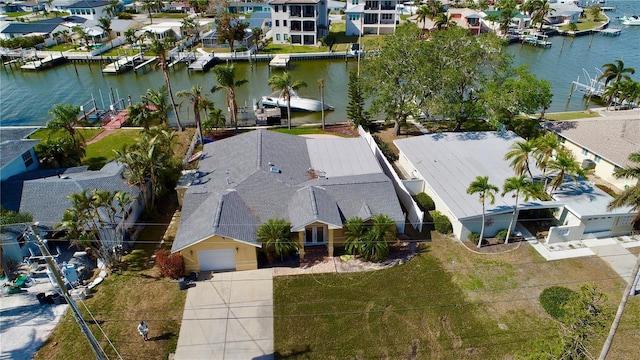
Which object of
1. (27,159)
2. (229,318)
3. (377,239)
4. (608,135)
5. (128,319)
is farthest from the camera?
(608,135)

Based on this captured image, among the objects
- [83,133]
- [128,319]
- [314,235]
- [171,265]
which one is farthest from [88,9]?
[128,319]

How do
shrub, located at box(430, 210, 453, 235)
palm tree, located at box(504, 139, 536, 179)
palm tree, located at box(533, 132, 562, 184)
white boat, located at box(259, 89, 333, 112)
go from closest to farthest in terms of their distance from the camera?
palm tree, located at box(504, 139, 536, 179)
palm tree, located at box(533, 132, 562, 184)
shrub, located at box(430, 210, 453, 235)
white boat, located at box(259, 89, 333, 112)

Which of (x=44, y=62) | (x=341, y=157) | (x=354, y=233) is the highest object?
(x=341, y=157)

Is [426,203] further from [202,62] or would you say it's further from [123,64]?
[123,64]

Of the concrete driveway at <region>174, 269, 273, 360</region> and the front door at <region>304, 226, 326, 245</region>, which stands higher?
the front door at <region>304, 226, 326, 245</region>

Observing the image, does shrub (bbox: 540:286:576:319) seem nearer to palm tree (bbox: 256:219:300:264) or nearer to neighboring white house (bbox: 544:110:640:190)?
palm tree (bbox: 256:219:300:264)

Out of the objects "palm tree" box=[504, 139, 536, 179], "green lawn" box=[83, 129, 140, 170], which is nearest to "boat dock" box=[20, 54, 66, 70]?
"green lawn" box=[83, 129, 140, 170]

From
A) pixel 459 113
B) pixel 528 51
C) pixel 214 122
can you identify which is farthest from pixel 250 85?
pixel 528 51
